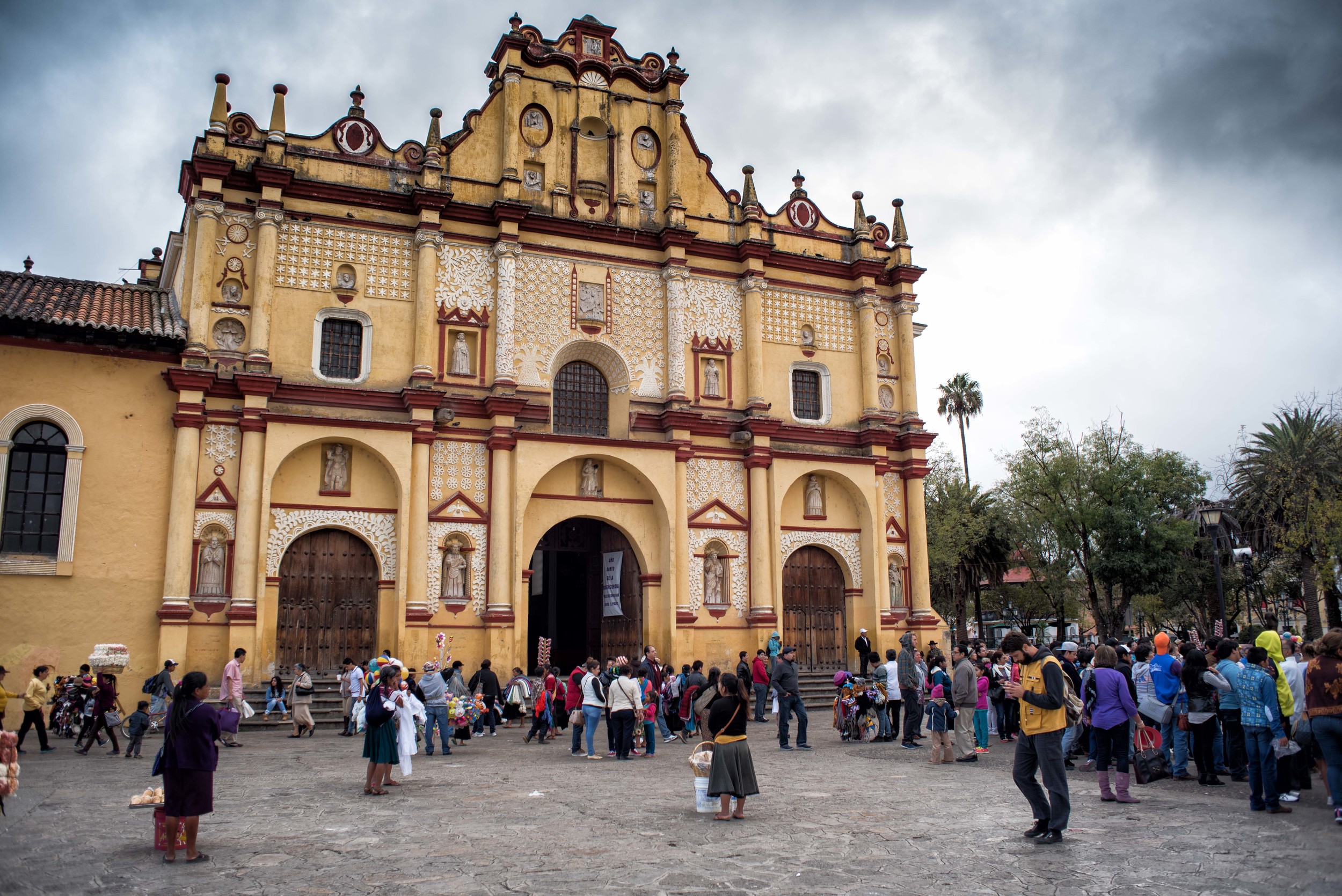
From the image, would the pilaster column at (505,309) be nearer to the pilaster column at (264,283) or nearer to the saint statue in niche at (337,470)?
the saint statue in niche at (337,470)

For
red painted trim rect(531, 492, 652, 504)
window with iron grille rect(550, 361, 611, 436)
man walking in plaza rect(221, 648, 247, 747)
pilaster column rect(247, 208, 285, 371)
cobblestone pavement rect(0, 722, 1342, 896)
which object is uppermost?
pilaster column rect(247, 208, 285, 371)

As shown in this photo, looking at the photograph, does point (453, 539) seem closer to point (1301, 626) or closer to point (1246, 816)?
point (1246, 816)

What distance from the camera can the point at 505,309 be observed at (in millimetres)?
25234

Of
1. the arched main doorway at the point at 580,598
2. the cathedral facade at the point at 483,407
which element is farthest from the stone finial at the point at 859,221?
the arched main doorway at the point at 580,598

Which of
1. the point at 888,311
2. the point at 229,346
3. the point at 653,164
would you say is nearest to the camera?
Answer: the point at 229,346

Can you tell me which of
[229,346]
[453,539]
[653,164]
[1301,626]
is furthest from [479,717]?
[1301,626]

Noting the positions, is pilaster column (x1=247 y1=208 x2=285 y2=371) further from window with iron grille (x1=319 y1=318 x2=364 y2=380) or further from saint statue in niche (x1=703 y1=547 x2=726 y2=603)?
saint statue in niche (x1=703 y1=547 x2=726 y2=603)

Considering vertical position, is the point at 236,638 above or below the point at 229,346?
below

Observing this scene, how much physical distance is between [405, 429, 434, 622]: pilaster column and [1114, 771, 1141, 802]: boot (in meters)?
15.9

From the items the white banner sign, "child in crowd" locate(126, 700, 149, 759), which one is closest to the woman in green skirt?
"child in crowd" locate(126, 700, 149, 759)

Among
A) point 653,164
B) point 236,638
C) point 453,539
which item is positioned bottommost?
point 236,638

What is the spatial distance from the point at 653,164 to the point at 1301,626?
49088 millimetres

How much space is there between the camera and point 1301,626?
5669 centimetres

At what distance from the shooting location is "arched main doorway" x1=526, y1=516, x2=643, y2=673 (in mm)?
26922
